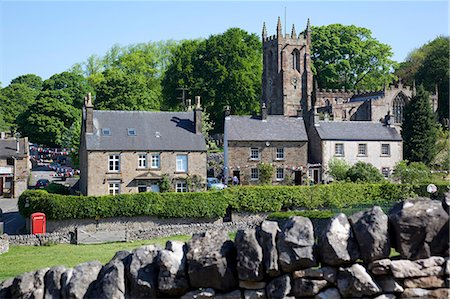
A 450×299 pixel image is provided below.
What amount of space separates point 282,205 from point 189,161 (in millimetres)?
9623

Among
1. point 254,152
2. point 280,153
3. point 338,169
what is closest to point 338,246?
point 338,169

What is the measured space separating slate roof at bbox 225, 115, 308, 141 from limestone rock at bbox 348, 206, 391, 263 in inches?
1738

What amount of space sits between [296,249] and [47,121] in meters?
83.8

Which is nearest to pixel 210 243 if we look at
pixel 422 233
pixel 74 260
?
pixel 422 233

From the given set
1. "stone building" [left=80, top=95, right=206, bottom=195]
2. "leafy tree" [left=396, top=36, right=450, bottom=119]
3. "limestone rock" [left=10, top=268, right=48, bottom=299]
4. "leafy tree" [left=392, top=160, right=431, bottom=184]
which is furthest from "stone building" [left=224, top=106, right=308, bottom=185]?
"limestone rock" [left=10, top=268, right=48, bottom=299]

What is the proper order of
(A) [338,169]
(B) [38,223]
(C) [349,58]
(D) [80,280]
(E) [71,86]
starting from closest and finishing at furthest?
(D) [80,280] < (B) [38,223] < (A) [338,169] < (E) [71,86] < (C) [349,58]

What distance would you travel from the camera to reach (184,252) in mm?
9719

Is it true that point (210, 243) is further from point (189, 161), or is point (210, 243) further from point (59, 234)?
point (189, 161)

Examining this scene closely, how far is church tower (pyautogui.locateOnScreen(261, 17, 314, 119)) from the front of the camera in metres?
87.0

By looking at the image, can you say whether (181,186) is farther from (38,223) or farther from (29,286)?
(29,286)

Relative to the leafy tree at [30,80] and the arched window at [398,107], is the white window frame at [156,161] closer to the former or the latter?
the arched window at [398,107]

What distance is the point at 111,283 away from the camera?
9.53 metres

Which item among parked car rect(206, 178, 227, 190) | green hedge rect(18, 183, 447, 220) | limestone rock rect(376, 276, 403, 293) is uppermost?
limestone rock rect(376, 276, 403, 293)

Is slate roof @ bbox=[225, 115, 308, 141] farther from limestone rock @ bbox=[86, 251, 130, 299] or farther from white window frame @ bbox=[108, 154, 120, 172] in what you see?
limestone rock @ bbox=[86, 251, 130, 299]
